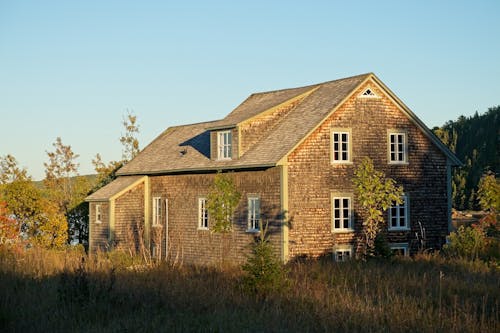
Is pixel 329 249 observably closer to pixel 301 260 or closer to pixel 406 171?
pixel 301 260

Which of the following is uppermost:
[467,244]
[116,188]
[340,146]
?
[340,146]

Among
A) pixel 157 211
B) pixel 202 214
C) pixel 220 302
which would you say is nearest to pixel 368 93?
pixel 202 214

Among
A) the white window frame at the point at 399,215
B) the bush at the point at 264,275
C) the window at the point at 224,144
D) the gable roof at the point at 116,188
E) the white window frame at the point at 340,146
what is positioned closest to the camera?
the bush at the point at 264,275

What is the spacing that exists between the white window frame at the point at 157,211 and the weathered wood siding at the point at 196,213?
1.03ft

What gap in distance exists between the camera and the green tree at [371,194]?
88.9 feet

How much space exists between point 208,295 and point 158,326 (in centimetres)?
330

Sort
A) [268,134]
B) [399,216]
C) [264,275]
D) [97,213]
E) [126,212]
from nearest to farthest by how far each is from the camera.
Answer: [264,275] → [399,216] → [268,134] → [126,212] → [97,213]

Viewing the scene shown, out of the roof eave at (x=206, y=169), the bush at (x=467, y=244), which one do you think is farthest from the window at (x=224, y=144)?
the bush at (x=467, y=244)

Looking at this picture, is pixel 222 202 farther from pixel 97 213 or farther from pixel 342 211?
pixel 97 213

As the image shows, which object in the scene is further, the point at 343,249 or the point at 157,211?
the point at 157,211

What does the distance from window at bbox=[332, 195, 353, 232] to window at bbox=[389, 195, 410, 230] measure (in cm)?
210

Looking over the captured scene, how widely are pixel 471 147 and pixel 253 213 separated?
67.7m

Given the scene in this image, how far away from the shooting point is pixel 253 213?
94.4ft

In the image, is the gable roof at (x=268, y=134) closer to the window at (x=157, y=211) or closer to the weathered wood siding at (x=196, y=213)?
the weathered wood siding at (x=196, y=213)
